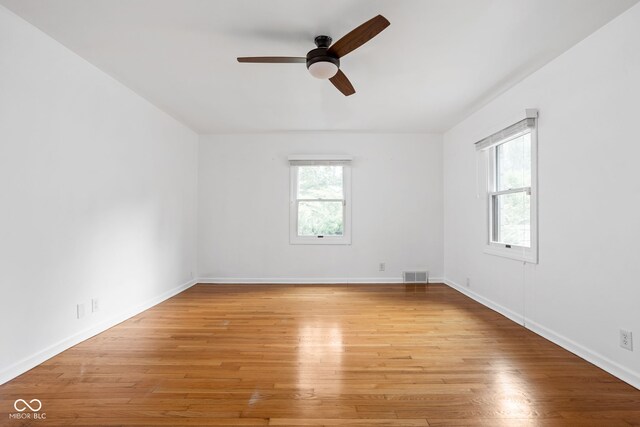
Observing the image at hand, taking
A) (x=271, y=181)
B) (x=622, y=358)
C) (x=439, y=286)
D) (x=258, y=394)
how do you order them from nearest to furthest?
(x=258, y=394), (x=622, y=358), (x=439, y=286), (x=271, y=181)

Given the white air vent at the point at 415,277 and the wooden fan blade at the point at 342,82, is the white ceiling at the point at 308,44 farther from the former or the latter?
the white air vent at the point at 415,277

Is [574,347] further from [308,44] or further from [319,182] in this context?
[319,182]

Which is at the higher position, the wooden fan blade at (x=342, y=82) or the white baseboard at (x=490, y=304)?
the wooden fan blade at (x=342, y=82)

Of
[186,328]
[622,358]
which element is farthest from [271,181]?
[622,358]

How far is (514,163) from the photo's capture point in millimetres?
3602

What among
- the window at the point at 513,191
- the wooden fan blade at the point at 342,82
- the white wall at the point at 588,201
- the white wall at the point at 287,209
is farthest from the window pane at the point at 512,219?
the wooden fan blade at the point at 342,82

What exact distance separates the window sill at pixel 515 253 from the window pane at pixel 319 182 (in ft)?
8.08

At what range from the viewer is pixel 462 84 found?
3.42 meters

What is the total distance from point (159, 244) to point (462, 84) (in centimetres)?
409

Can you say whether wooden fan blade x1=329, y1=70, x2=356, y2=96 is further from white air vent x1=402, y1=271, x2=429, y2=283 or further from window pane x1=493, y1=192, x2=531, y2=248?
white air vent x1=402, y1=271, x2=429, y2=283

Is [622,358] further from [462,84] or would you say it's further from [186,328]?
[186,328]

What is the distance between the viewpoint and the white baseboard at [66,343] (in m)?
2.19

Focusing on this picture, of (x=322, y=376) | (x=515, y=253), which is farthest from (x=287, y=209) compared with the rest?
(x=322, y=376)

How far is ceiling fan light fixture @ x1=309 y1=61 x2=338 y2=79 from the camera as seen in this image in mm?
2503
